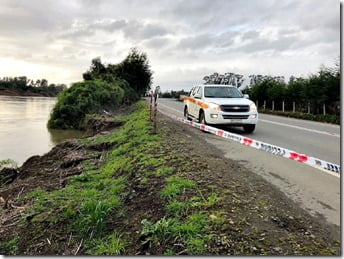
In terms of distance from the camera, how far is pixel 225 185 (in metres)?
5.62

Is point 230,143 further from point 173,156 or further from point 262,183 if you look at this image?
point 262,183

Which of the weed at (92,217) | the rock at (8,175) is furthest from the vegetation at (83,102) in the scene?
the weed at (92,217)

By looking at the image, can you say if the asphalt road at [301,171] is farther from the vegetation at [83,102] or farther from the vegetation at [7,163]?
the vegetation at [83,102]

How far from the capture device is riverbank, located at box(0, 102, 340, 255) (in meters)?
3.92

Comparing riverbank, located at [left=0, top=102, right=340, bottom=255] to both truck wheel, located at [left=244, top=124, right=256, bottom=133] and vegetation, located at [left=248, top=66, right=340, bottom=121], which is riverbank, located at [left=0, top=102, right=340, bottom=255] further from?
vegetation, located at [left=248, top=66, right=340, bottom=121]

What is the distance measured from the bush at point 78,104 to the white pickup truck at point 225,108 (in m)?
14.3

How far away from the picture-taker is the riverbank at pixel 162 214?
392 cm

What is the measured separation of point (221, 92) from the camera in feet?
46.2

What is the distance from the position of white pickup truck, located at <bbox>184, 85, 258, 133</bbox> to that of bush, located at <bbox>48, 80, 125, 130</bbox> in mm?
14282

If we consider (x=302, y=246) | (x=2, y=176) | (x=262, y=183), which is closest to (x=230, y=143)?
(x=262, y=183)

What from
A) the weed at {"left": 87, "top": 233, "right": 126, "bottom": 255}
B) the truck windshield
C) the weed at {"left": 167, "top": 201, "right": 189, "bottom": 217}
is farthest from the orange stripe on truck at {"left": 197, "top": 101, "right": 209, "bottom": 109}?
the weed at {"left": 87, "top": 233, "right": 126, "bottom": 255}

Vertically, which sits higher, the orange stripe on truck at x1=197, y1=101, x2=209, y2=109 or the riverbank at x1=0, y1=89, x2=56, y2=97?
the riverbank at x1=0, y1=89, x2=56, y2=97

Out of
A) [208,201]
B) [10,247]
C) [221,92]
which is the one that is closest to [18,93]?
[221,92]

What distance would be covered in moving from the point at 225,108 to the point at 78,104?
17.8 m
